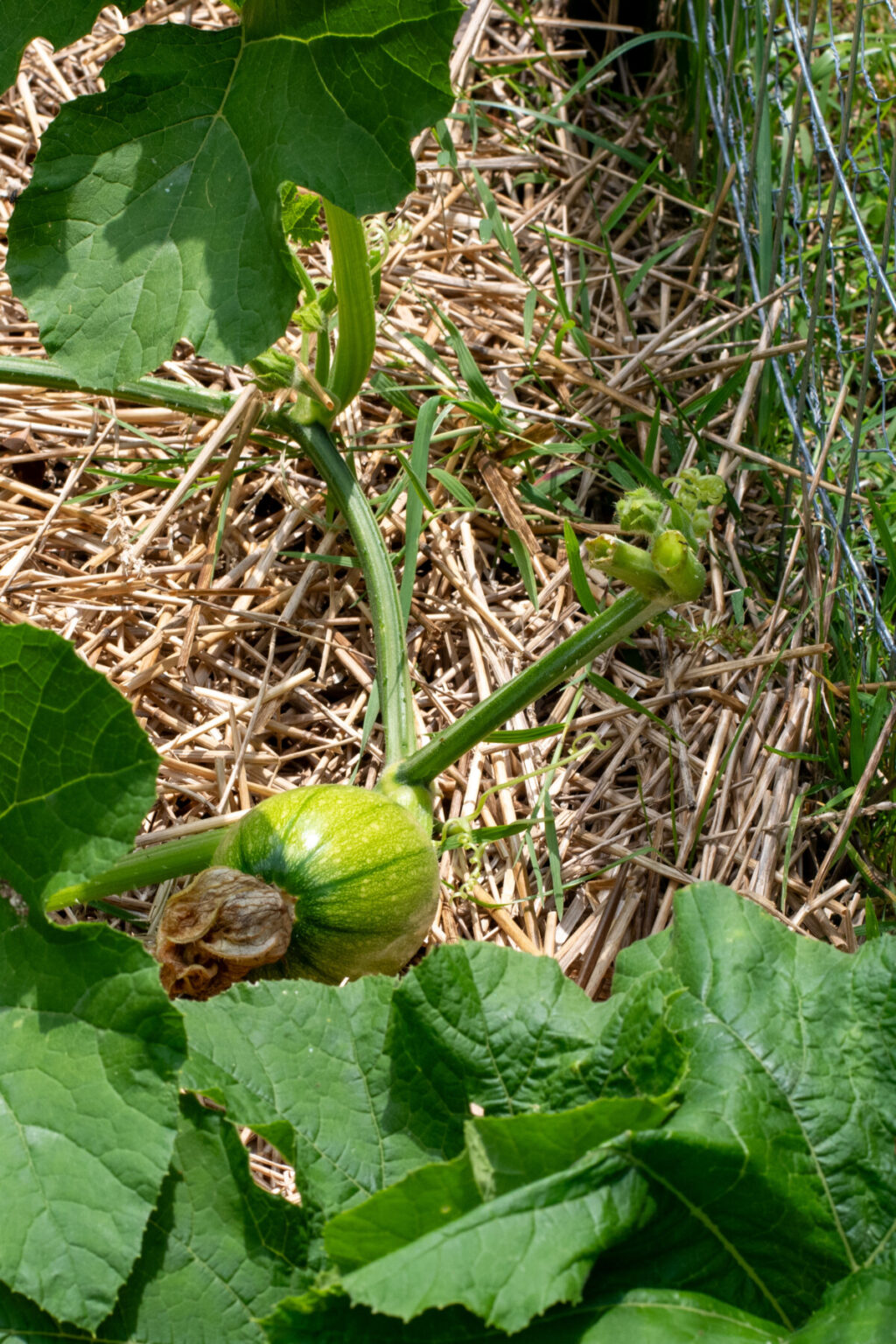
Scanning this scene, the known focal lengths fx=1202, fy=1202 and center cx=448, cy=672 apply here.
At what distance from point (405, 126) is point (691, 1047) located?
141cm

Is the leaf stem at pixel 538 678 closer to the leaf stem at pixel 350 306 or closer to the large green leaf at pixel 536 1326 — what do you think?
the leaf stem at pixel 350 306

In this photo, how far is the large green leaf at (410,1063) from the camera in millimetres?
1508

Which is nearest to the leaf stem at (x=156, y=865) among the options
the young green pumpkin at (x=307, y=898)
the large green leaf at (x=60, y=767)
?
the young green pumpkin at (x=307, y=898)

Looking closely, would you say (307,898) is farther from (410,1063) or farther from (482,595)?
(482,595)

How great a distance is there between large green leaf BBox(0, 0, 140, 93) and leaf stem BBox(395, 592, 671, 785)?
4.38 ft

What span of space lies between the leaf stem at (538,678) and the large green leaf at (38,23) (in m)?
1.33

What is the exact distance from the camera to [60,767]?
A: 1543 millimetres

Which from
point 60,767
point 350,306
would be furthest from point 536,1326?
point 350,306

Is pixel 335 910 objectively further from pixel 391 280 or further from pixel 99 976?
pixel 391 280

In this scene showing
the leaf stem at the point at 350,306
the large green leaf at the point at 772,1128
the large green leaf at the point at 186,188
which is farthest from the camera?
the leaf stem at the point at 350,306

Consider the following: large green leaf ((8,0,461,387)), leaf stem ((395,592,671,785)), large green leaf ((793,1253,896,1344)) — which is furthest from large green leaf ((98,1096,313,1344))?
large green leaf ((8,0,461,387))

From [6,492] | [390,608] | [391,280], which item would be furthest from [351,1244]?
[391,280]

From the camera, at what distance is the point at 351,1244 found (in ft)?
4.37

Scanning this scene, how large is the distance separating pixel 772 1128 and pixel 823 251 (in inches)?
62.3
